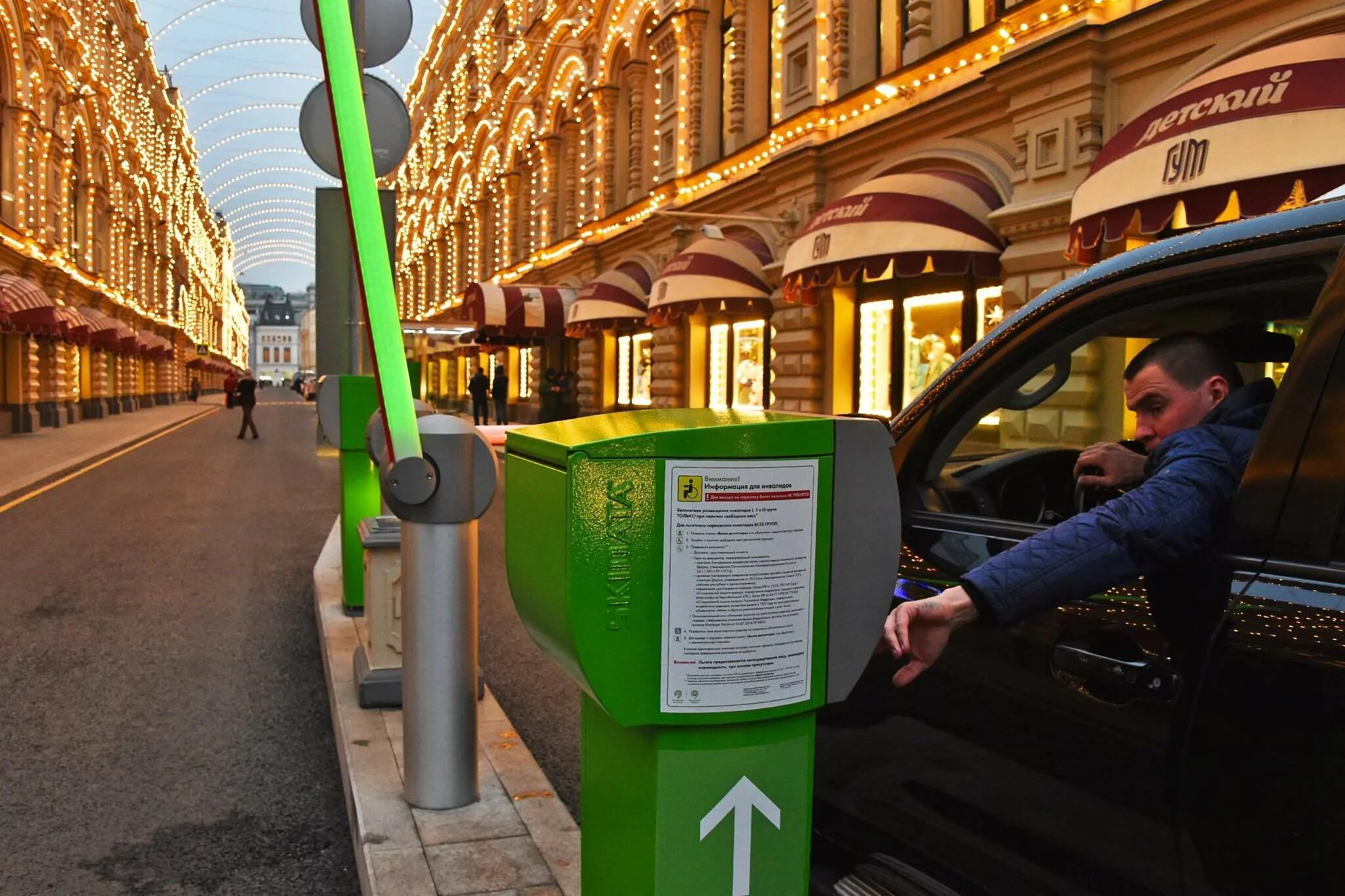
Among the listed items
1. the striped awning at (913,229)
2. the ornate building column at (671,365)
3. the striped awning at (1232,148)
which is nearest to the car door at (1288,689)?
the striped awning at (1232,148)

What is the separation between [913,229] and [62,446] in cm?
1902

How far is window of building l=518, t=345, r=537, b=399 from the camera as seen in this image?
36750 mm

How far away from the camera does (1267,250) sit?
187cm

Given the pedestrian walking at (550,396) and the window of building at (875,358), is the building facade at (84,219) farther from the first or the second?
the window of building at (875,358)

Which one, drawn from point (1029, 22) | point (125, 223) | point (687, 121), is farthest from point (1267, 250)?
point (125, 223)

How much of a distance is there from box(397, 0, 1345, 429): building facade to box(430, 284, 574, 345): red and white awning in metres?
0.08

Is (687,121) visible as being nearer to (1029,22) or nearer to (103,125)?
(1029,22)

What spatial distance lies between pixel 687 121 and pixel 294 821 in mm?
20112

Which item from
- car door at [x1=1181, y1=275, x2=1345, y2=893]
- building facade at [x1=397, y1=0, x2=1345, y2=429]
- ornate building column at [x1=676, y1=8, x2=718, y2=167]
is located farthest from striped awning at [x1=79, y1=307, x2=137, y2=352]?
car door at [x1=1181, y1=275, x2=1345, y2=893]

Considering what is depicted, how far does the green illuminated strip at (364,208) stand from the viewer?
3.35 metres

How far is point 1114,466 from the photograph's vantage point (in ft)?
8.56

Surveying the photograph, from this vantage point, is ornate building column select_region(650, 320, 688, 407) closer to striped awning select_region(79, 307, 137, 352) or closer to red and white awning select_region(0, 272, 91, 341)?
red and white awning select_region(0, 272, 91, 341)

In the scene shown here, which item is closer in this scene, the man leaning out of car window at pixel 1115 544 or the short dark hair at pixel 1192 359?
the man leaning out of car window at pixel 1115 544

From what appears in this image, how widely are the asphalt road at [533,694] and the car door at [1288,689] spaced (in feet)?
9.24
